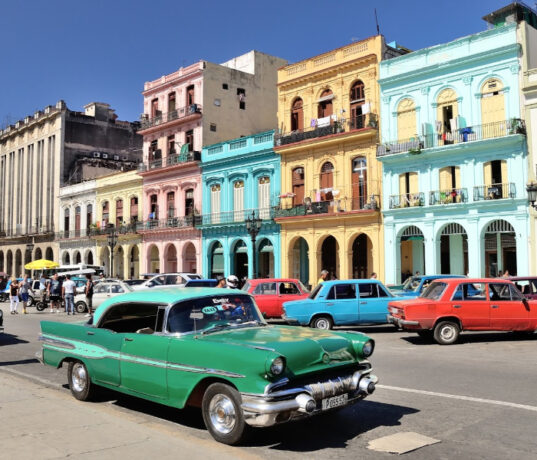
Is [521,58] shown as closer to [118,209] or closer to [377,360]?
[377,360]

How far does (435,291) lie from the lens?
13727mm

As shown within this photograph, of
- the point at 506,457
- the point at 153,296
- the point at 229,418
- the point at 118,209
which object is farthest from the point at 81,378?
the point at 118,209

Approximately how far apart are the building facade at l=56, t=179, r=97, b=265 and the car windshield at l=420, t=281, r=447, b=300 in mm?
38329

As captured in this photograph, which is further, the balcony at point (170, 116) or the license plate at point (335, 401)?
the balcony at point (170, 116)

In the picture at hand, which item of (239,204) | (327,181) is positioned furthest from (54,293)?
(327,181)

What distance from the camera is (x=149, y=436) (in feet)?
18.8

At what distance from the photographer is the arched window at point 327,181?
31.3 meters

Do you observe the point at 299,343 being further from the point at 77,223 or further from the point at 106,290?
the point at 77,223

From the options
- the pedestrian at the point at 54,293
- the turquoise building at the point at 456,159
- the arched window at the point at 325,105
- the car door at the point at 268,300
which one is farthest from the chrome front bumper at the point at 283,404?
the arched window at the point at 325,105

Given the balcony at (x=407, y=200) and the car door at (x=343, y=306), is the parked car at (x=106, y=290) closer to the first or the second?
the car door at (x=343, y=306)

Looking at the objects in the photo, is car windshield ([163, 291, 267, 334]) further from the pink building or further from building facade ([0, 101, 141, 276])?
building facade ([0, 101, 141, 276])

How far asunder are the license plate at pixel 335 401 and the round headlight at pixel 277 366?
0.60 metres

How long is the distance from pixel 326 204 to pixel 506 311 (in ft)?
59.0

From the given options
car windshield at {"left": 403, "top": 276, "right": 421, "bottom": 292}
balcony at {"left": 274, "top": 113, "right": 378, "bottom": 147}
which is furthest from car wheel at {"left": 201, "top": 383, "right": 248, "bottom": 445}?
balcony at {"left": 274, "top": 113, "right": 378, "bottom": 147}
